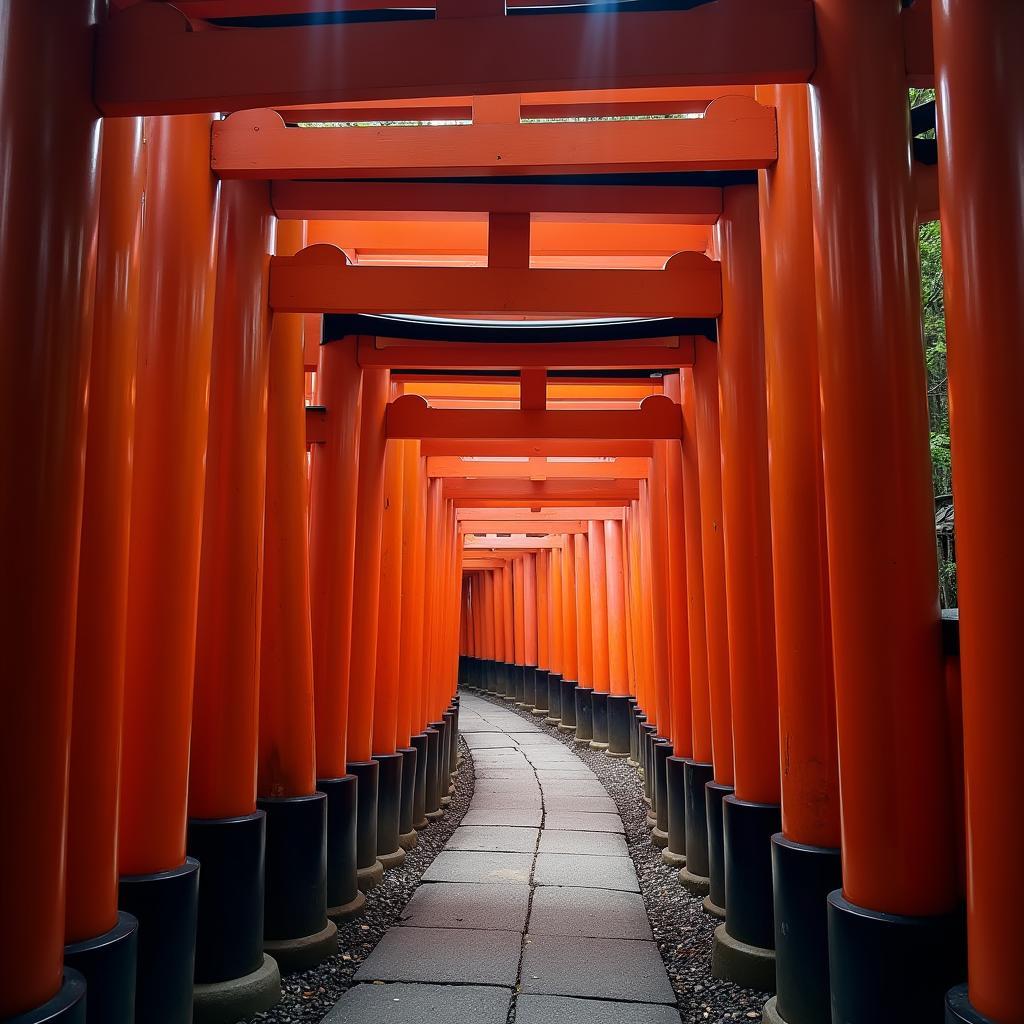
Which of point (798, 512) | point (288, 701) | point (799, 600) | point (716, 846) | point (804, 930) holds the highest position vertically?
point (798, 512)

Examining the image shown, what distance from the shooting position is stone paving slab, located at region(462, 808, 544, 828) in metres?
9.02

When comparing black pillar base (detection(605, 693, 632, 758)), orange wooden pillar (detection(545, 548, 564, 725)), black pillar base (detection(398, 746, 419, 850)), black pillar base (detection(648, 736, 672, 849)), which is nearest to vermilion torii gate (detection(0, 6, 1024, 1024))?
black pillar base (detection(648, 736, 672, 849))

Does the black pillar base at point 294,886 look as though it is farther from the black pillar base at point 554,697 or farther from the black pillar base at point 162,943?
the black pillar base at point 554,697

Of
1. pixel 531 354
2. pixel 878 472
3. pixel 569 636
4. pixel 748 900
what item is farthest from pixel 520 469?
pixel 878 472

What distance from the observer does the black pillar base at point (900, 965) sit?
276 centimetres

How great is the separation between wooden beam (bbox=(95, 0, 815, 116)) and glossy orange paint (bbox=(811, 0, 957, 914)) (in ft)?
1.77

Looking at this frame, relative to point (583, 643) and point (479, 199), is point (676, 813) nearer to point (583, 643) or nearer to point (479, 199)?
point (479, 199)

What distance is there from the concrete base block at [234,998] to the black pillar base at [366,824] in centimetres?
200

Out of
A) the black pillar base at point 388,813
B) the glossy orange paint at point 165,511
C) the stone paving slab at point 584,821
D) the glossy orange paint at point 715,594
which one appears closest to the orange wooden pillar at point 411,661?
the black pillar base at point 388,813

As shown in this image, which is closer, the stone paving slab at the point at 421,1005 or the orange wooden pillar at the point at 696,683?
the stone paving slab at the point at 421,1005

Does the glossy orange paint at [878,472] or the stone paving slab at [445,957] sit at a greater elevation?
the glossy orange paint at [878,472]

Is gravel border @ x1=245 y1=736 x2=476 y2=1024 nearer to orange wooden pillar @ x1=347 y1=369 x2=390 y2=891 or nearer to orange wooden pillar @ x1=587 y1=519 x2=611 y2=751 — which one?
orange wooden pillar @ x1=347 y1=369 x2=390 y2=891

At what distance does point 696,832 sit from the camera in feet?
20.4

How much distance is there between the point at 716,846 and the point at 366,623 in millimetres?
2545
